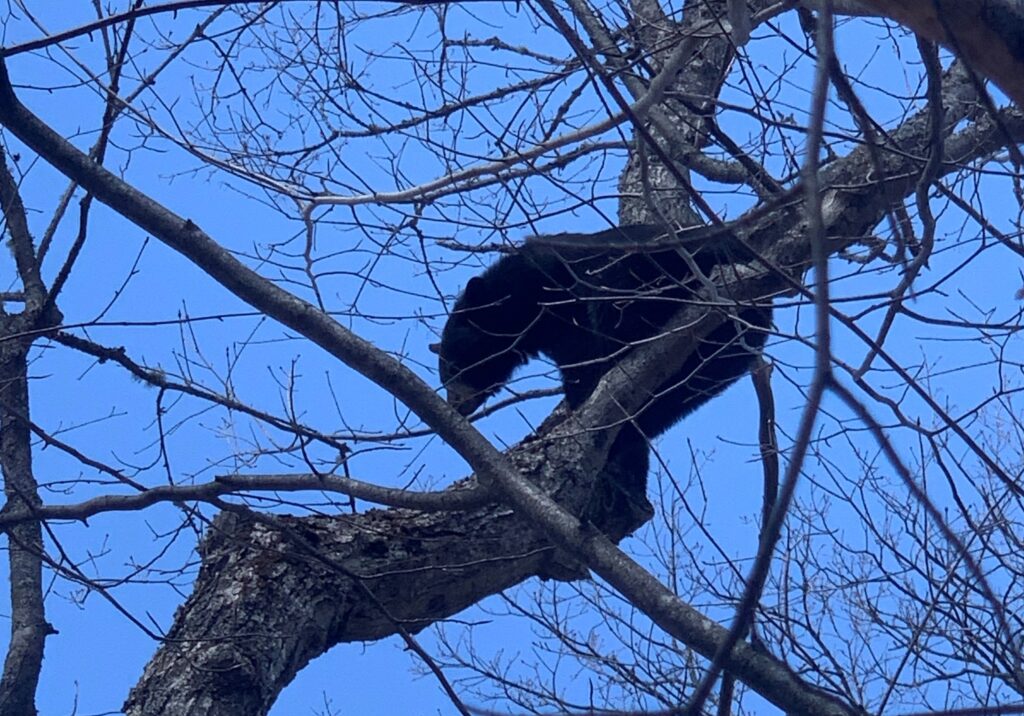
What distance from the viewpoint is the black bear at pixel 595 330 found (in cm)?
435

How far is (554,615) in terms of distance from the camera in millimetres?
4629

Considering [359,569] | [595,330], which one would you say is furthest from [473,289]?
[359,569]

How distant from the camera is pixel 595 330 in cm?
434

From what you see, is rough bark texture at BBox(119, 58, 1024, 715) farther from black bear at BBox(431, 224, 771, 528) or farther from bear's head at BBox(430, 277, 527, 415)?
bear's head at BBox(430, 277, 527, 415)

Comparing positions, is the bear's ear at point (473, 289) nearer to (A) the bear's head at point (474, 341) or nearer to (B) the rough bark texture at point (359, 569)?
(A) the bear's head at point (474, 341)

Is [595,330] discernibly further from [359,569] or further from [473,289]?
[473,289]

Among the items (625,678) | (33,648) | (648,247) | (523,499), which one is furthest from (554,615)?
(648,247)

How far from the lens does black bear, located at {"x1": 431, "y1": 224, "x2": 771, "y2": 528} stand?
4.35m

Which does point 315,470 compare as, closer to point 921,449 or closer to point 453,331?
point 921,449

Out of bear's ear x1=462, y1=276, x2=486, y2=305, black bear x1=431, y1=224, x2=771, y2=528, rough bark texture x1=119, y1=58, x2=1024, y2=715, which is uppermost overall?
bear's ear x1=462, y1=276, x2=486, y2=305

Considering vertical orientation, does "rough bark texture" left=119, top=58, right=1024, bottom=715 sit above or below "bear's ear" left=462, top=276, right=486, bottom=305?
below

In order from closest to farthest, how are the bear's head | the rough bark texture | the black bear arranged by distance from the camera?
the rough bark texture < the black bear < the bear's head

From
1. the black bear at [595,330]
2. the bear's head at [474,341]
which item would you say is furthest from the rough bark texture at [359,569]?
the bear's head at [474,341]

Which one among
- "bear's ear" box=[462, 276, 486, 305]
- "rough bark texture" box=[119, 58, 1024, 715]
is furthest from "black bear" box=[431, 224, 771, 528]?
"rough bark texture" box=[119, 58, 1024, 715]
